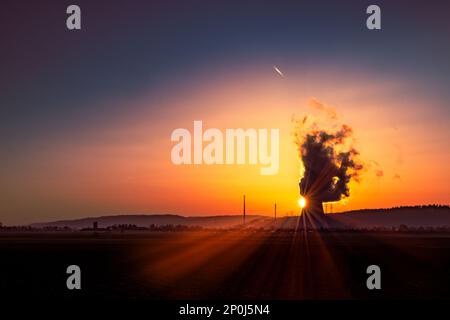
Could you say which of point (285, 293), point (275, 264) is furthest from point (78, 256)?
point (285, 293)

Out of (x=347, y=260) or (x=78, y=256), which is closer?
(x=347, y=260)

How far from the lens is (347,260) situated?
40000 mm

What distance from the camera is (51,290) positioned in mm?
25016

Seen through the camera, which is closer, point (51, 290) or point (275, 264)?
point (51, 290)

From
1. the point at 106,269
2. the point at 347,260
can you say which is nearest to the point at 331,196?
the point at 347,260
